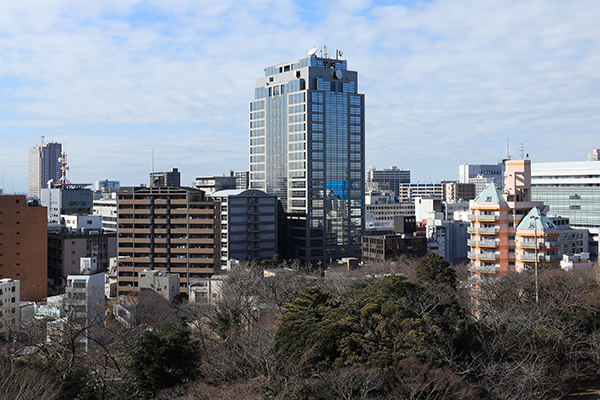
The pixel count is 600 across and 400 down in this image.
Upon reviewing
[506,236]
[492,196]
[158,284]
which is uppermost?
[492,196]

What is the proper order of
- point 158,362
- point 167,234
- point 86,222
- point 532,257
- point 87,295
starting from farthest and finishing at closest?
point 86,222 < point 167,234 < point 87,295 < point 532,257 < point 158,362

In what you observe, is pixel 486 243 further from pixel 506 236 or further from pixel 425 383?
Result: pixel 425 383

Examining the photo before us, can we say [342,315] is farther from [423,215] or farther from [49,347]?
[423,215]

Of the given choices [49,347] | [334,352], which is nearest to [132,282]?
[49,347]

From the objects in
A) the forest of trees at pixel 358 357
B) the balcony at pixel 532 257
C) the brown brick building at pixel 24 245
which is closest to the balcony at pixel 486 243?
the balcony at pixel 532 257

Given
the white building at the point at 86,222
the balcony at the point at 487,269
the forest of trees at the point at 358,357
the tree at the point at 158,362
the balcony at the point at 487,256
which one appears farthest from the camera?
the white building at the point at 86,222

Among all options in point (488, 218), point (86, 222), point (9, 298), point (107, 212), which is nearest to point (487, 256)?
point (488, 218)

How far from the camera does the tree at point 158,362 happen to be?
35250mm

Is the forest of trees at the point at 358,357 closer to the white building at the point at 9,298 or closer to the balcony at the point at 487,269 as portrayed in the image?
the balcony at the point at 487,269

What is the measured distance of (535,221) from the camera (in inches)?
2440

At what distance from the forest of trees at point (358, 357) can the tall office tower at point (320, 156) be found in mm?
74608

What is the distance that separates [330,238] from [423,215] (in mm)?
52231

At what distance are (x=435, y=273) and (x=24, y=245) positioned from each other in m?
69.4

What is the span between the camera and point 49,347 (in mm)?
42125
